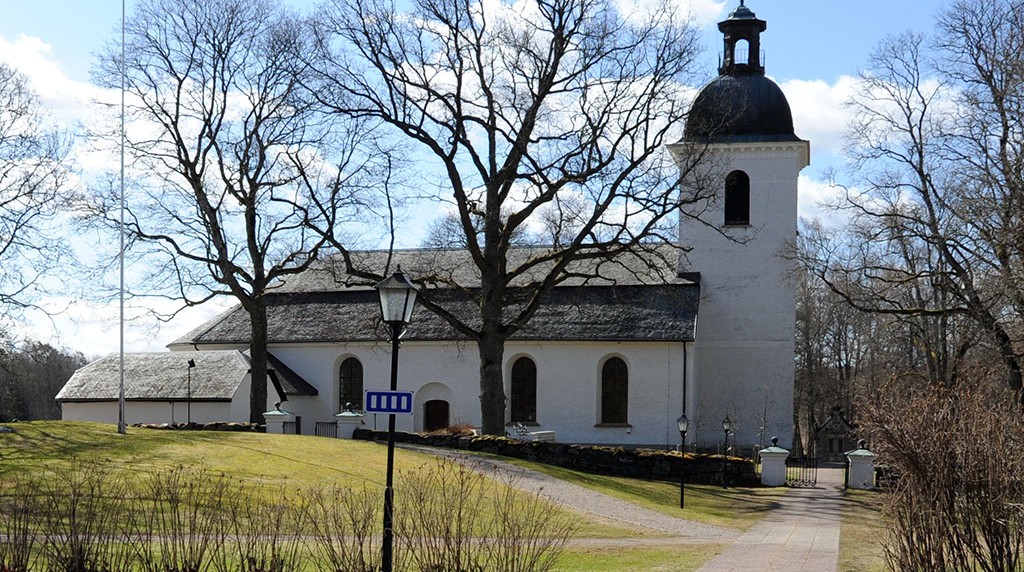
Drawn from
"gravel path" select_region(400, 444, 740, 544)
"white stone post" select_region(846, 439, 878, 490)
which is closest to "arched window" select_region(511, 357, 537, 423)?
"gravel path" select_region(400, 444, 740, 544)

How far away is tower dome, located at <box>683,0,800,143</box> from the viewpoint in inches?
1735

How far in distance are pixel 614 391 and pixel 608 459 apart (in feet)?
34.3

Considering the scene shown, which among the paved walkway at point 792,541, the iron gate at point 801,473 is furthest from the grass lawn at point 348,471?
the iron gate at point 801,473

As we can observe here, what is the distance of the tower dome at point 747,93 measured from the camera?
145 feet

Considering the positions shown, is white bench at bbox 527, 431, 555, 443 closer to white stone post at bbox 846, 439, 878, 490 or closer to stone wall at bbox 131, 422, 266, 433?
stone wall at bbox 131, 422, 266, 433

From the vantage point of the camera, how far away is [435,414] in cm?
4747

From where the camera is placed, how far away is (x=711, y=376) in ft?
152

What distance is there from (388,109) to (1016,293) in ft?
60.7

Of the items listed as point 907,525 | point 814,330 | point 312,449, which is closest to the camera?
point 907,525

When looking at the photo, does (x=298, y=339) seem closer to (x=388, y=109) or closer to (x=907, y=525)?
(x=388, y=109)

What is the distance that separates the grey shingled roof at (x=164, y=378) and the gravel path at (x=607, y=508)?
1494 cm

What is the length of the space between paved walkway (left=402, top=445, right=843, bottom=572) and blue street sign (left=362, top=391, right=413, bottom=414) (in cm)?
353

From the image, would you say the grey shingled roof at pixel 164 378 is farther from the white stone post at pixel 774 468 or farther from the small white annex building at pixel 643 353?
the white stone post at pixel 774 468

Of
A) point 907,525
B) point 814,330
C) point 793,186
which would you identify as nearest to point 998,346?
point 793,186
